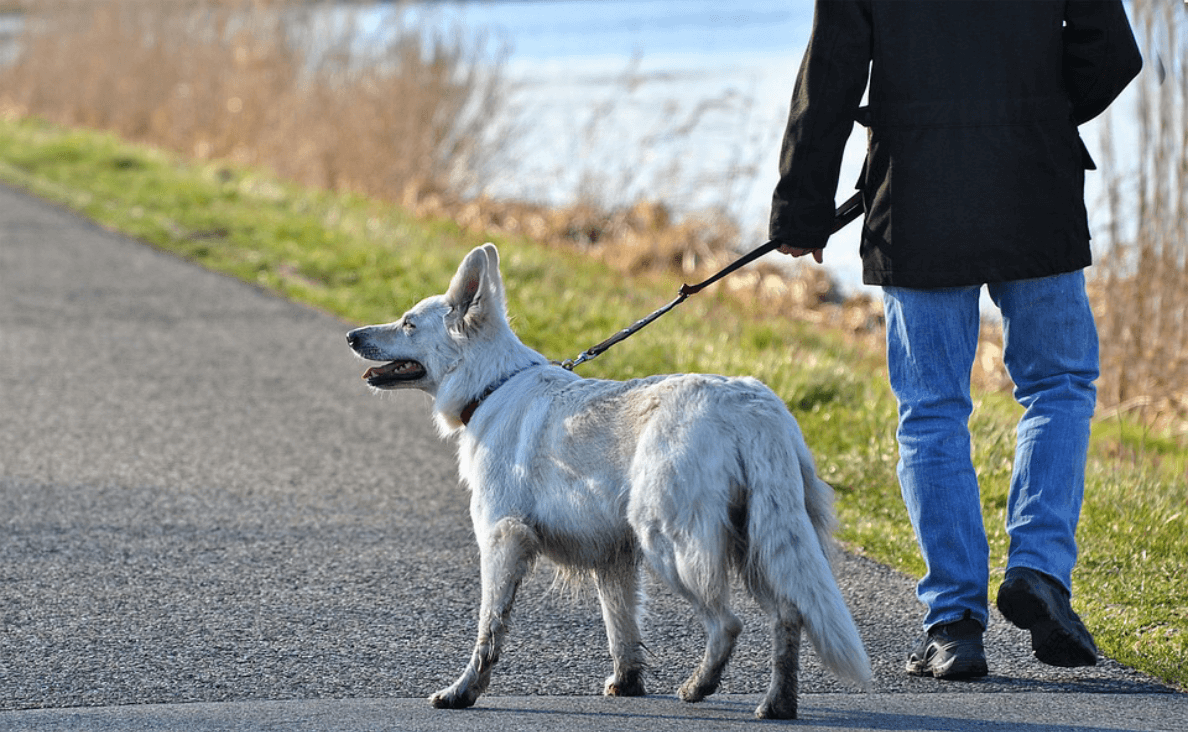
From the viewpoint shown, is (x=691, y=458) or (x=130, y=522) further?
(x=130, y=522)

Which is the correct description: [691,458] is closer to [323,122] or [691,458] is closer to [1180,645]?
[1180,645]

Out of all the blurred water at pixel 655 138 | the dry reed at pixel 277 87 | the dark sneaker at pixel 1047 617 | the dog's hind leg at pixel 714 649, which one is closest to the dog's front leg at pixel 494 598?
the dog's hind leg at pixel 714 649

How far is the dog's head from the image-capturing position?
14.7 feet

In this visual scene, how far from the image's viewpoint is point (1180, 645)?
14.8 ft

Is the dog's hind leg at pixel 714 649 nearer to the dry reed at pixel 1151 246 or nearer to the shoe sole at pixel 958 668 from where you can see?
the shoe sole at pixel 958 668

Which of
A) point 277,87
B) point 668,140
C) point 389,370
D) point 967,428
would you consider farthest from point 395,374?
point 277,87

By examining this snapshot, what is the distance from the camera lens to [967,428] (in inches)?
167

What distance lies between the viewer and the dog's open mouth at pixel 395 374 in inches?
179

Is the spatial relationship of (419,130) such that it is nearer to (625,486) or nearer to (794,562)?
(625,486)

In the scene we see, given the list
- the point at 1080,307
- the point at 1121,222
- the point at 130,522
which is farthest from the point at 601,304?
the point at 1080,307

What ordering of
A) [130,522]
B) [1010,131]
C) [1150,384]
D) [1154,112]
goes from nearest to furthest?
[1010,131] → [130,522] → [1154,112] → [1150,384]

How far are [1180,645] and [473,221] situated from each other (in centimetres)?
1055

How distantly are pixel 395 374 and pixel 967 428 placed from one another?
1.81m

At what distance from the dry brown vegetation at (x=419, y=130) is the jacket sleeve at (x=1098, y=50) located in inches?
153
